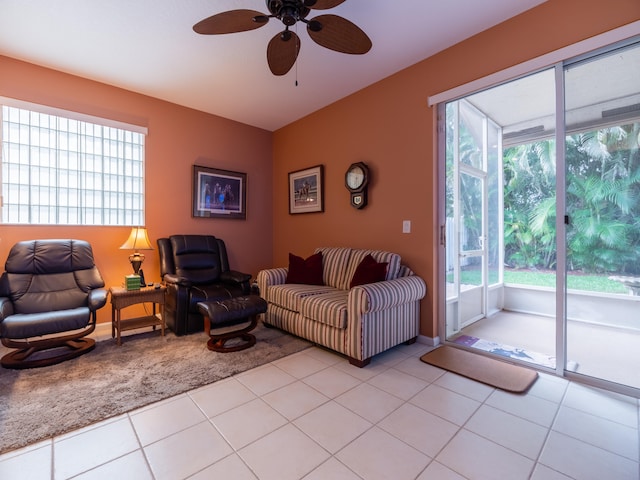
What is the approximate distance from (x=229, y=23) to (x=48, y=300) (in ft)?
9.25

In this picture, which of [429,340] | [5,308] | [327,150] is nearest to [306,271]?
[429,340]

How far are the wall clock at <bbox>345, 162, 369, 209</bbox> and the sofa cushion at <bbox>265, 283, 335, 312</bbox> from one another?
3.49ft

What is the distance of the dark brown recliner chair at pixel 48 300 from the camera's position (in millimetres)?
2236

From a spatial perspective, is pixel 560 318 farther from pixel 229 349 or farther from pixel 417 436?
pixel 229 349

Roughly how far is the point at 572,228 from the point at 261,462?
2588 millimetres

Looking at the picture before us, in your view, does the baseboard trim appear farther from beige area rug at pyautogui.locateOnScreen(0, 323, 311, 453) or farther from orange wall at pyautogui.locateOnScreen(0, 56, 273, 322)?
orange wall at pyautogui.locateOnScreen(0, 56, 273, 322)

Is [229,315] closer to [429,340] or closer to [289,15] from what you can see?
[429,340]

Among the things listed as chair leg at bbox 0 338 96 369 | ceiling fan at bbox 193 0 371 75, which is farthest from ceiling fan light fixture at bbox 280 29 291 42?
chair leg at bbox 0 338 96 369

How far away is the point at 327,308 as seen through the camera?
2533 mm

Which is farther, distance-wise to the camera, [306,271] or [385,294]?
[306,271]

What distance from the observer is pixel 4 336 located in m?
2.13

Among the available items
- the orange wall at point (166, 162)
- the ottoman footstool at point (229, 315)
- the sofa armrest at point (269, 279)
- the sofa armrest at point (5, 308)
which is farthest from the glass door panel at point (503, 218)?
the sofa armrest at point (5, 308)

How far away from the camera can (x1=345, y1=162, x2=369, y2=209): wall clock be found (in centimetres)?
334

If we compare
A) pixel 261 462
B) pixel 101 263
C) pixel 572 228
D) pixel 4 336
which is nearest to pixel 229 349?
pixel 261 462
